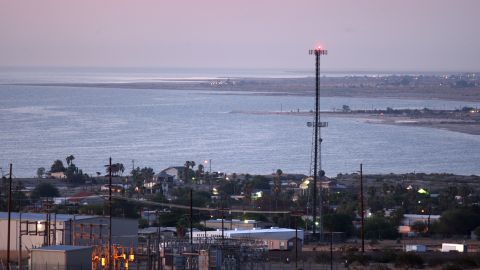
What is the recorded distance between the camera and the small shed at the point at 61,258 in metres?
16.1

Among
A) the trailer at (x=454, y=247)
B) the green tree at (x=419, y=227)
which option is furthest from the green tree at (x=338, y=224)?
the trailer at (x=454, y=247)

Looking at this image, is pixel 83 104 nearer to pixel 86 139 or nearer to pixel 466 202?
pixel 86 139

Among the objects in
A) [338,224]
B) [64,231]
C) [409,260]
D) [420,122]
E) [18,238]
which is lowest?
[338,224]

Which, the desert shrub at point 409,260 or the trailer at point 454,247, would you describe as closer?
the desert shrub at point 409,260

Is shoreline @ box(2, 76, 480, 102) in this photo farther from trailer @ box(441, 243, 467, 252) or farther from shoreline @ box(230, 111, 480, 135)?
trailer @ box(441, 243, 467, 252)

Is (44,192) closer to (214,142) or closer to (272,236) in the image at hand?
(272,236)

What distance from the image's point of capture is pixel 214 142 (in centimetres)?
6706

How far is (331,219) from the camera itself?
2586 cm

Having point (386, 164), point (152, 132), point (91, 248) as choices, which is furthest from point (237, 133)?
point (91, 248)

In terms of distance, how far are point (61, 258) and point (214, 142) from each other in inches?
2006

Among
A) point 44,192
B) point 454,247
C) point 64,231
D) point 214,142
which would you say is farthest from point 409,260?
point 214,142

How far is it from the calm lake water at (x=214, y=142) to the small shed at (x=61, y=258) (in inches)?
1021

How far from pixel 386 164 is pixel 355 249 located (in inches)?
1258

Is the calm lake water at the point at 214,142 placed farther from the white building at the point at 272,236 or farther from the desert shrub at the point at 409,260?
the desert shrub at the point at 409,260
